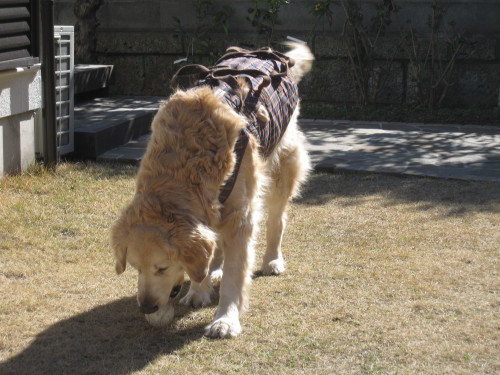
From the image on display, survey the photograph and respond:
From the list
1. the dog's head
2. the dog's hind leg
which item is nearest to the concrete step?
the dog's hind leg

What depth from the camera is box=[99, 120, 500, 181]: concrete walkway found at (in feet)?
24.6

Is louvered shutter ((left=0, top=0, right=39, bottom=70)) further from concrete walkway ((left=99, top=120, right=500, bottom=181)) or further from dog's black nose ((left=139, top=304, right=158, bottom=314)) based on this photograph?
dog's black nose ((left=139, top=304, right=158, bottom=314))

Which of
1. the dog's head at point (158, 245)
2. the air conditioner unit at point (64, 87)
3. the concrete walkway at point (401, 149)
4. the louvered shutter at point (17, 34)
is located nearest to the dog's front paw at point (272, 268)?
the dog's head at point (158, 245)

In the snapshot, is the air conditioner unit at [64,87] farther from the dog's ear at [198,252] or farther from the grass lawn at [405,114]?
the dog's ear at [198,252]

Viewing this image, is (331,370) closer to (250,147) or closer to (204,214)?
(204,214)

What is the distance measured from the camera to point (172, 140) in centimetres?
387

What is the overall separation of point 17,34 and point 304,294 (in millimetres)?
4198

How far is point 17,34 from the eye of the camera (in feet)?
23.1

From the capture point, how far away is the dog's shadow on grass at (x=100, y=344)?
11.8 feet

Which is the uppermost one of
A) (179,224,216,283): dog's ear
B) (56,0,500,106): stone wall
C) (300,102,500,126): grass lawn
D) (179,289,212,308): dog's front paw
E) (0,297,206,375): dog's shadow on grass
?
(56,0,500,106): stone wall

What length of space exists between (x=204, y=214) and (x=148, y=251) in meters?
0.36

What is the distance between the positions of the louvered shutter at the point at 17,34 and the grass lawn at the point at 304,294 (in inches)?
44.5

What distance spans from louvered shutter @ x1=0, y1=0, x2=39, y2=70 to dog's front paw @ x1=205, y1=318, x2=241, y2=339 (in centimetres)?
385

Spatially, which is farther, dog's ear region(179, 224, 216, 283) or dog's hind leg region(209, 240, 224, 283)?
dog's hind leg region(209, 240, 224, 283)
